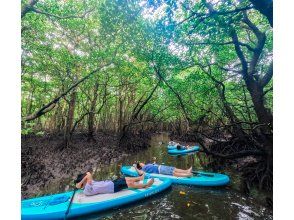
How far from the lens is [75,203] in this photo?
5.73 metres

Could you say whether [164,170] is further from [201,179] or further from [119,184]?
[119,184]

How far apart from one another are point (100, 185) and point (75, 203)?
3.12 ft

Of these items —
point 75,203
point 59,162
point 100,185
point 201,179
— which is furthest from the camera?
point 59,162

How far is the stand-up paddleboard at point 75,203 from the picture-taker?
5.25 meters

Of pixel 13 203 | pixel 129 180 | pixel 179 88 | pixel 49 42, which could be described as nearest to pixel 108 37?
pixel 49 42

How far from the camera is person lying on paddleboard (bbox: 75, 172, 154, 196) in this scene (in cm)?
639

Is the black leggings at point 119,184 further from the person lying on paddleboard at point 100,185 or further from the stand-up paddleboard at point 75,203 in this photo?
the stand-up paddleboard at point 75,203

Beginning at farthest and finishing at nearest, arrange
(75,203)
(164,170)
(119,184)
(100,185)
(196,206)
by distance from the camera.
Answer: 1. (164,170)
2. (119,184)
3. (100,185)
4. (196,206)
5. (75,203)

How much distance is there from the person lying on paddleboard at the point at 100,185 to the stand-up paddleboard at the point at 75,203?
0.13 metres

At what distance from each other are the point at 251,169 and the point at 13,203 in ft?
26.2

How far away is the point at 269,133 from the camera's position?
23.7 ft

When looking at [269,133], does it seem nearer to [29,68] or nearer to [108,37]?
[108,37]

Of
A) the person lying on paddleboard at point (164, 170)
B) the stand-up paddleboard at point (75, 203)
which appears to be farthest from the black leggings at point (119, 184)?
the person lying on paddleboard at point (164, 170)

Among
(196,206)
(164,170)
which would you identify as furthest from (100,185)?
(164,170)
